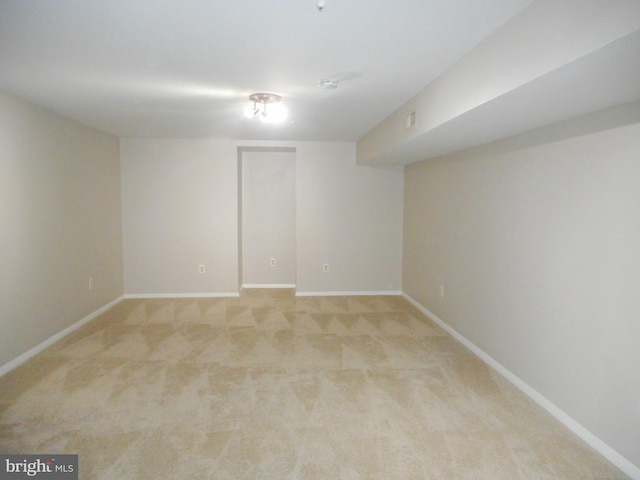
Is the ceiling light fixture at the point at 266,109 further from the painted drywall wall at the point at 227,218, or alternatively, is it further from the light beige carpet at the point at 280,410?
the light beige carpet at the point at 280,410

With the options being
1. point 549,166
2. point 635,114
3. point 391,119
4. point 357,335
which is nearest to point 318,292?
point 357,335

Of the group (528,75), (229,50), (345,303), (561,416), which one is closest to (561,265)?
(561,416)

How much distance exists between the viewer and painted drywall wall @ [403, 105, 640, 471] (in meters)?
2.05

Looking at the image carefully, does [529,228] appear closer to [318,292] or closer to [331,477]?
[331,477]

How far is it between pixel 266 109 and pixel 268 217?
2.74 m

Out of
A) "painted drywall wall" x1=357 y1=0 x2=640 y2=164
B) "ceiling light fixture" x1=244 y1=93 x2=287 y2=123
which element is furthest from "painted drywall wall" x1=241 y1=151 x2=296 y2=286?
"painted drywall wall" x1=357 y1=0 x2=640 y2=164

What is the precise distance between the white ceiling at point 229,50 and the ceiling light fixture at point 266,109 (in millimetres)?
97

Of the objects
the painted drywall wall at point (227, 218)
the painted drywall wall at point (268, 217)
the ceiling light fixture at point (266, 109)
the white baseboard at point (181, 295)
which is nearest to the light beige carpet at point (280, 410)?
the white baseboard at point (181, 295)

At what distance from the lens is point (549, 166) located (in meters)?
2.62

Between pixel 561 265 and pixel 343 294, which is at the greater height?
pixel 561 265

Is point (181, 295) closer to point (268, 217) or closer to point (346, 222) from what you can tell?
point (268, 217)

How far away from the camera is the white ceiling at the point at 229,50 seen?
1.70 m

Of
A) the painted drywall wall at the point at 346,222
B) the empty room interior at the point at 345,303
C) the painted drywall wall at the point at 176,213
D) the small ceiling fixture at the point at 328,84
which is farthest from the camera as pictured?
the painted drywall wall at the point at 346,222

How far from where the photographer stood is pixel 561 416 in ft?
8.08
